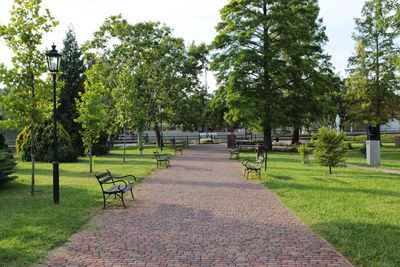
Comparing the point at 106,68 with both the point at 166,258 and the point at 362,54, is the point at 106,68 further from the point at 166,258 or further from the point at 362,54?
the point at 166,258

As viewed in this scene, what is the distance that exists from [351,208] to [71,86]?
23384 mm

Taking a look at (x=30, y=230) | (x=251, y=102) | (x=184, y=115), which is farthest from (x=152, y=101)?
(x=30, y=230)

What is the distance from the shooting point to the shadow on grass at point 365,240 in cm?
565

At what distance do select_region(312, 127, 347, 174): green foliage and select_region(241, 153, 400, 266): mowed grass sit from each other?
0.64m

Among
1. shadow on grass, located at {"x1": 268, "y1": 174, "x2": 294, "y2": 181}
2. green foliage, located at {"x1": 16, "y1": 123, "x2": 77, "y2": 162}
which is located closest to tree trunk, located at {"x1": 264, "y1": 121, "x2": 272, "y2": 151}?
green foliage, located at {"x1": 16, "y1": 123, "x2": 77, "y2": 162}

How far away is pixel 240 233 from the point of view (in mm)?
7176

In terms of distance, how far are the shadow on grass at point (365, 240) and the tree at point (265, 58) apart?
74.8ft

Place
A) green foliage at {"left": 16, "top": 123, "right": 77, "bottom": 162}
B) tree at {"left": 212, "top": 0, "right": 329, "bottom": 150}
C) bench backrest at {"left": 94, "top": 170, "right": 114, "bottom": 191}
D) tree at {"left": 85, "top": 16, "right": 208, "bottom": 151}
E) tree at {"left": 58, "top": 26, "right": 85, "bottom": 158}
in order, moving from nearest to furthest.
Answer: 1. bench backrest at {"left": 94, "top": 170, "right": 114, "bottom": 191}
2. green foliage at {"left": 16, "top": 123, "right": 77, "bottom": 162}
3. tree at {"left": 58, "top": 26, "right": 85, "bottom": 158}
4. tree at {"left": 212, "top": 0, "right": 329, "bottom": 150}
5. tree at {"left": 85, "top": 16, "right": 208, "bottom": 151}

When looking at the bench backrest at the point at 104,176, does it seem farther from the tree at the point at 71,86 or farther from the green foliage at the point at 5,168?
the tree at the point at 71,86

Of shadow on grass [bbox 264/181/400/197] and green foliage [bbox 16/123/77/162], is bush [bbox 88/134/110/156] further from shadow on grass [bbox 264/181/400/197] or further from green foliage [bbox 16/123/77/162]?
shadow on grass [bbox 264/181/400/197]

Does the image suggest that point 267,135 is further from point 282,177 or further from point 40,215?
point 40,215

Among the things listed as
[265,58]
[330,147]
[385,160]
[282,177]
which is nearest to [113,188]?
[282,177]

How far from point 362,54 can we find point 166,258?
35574 millimetres

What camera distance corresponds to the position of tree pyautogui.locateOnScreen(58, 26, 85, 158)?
2689 centimetres
